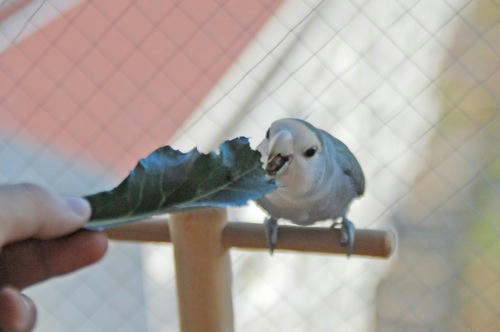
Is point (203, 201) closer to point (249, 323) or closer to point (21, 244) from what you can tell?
point (21, 244)

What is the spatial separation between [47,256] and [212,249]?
0.24 meters

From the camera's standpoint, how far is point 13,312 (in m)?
0.23

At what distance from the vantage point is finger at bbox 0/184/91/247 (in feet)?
0.86

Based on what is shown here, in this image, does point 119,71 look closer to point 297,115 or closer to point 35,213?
point 297,115

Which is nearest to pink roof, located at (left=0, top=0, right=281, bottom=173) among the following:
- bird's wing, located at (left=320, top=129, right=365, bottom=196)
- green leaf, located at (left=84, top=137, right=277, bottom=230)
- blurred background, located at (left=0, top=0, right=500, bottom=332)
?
blurred background, located at (left=0, top=0, right=500, bottom=332)

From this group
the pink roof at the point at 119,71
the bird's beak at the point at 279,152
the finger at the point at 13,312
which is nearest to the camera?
the finger at the point at 13,312

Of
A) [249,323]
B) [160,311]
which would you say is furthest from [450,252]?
[160,311]

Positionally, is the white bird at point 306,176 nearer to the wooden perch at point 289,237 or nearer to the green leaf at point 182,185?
the wooden perch at point 289,237

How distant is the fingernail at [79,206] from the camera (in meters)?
0.27

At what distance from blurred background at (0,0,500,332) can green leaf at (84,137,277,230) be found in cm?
34

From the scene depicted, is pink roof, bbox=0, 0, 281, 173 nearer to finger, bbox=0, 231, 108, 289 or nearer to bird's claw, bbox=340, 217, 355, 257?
bird's claw, bbox=340, 217, 355, 257

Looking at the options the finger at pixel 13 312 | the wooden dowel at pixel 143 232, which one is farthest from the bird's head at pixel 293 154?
the finger at pixel 13 312

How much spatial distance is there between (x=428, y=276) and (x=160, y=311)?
0.39 metres

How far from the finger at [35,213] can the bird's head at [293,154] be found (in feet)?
0.72
